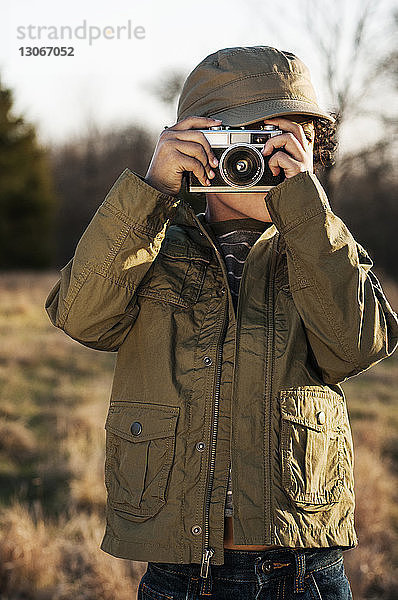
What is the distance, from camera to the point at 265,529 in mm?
1450

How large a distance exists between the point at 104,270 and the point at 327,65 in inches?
109

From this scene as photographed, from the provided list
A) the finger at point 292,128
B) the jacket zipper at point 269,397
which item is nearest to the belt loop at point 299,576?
the jacket zipper at point 269,397

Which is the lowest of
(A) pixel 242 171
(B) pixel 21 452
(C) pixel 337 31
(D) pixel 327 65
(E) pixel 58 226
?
(B) pixel 21 452

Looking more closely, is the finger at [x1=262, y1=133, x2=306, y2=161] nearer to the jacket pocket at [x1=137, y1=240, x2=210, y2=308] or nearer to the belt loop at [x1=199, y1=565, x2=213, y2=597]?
the jacket pocket at [x1=137, y1=240, x2=210, y2=308]

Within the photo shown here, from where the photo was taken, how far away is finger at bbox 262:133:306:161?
157cm

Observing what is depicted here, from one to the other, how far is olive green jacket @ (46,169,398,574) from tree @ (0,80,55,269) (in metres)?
19.1

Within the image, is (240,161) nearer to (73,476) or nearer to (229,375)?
(229,375)

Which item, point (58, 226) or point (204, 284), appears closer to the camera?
point (204, 284)

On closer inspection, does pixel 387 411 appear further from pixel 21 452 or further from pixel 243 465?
pixel 243 465

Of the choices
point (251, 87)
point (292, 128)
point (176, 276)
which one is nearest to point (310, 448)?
point (176, 276)


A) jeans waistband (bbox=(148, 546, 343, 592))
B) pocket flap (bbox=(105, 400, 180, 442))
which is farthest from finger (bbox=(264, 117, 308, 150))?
jeans waistband (bbox=(148, 546, 343, 592))

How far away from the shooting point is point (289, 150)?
1.58m

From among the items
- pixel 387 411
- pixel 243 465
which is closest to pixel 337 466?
pixel 243 465

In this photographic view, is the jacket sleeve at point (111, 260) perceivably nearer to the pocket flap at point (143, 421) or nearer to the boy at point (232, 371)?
the boy at point (232, 371)
